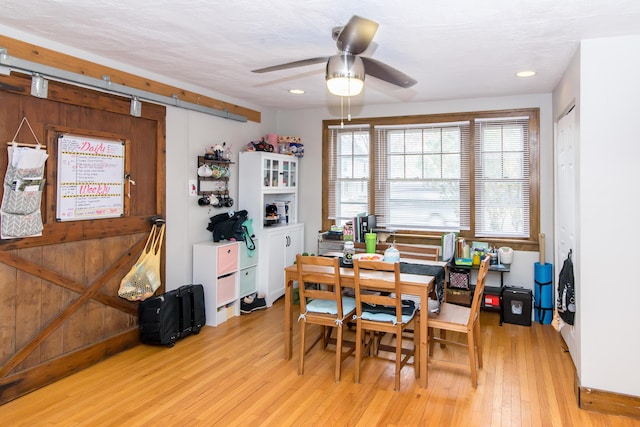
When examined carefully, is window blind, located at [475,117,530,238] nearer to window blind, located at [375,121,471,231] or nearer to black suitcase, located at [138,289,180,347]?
window blind, located at [375,121,471,231]

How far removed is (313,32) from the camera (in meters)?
2.91

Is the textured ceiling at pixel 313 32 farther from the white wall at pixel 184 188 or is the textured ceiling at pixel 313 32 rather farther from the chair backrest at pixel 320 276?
the chair backrest at pixel 320 276

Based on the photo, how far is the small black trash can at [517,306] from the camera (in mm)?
4570

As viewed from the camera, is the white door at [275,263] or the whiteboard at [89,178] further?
the white door at [275,263]

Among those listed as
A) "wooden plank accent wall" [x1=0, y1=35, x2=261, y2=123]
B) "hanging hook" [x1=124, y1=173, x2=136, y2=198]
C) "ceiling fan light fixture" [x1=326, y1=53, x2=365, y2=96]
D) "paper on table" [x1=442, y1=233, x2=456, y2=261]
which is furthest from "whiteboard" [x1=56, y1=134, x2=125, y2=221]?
"paper on table" [x1=442, y1=233, x2=456, y2=261]

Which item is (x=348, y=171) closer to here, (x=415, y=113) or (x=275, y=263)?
(x=415, y=113)

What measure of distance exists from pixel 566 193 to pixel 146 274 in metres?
3.93

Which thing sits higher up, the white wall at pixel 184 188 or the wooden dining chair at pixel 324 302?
the white wall at pixel 184 188

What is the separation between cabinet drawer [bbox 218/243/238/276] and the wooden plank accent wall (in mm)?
1579

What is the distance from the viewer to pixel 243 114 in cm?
535

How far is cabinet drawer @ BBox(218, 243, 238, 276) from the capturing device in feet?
14.8

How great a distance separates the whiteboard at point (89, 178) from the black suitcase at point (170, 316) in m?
0.88

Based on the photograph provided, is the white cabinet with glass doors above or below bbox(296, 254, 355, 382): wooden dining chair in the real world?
above

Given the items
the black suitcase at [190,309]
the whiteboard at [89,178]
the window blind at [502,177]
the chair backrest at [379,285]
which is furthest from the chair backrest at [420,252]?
the whiteboard at [89,178]
